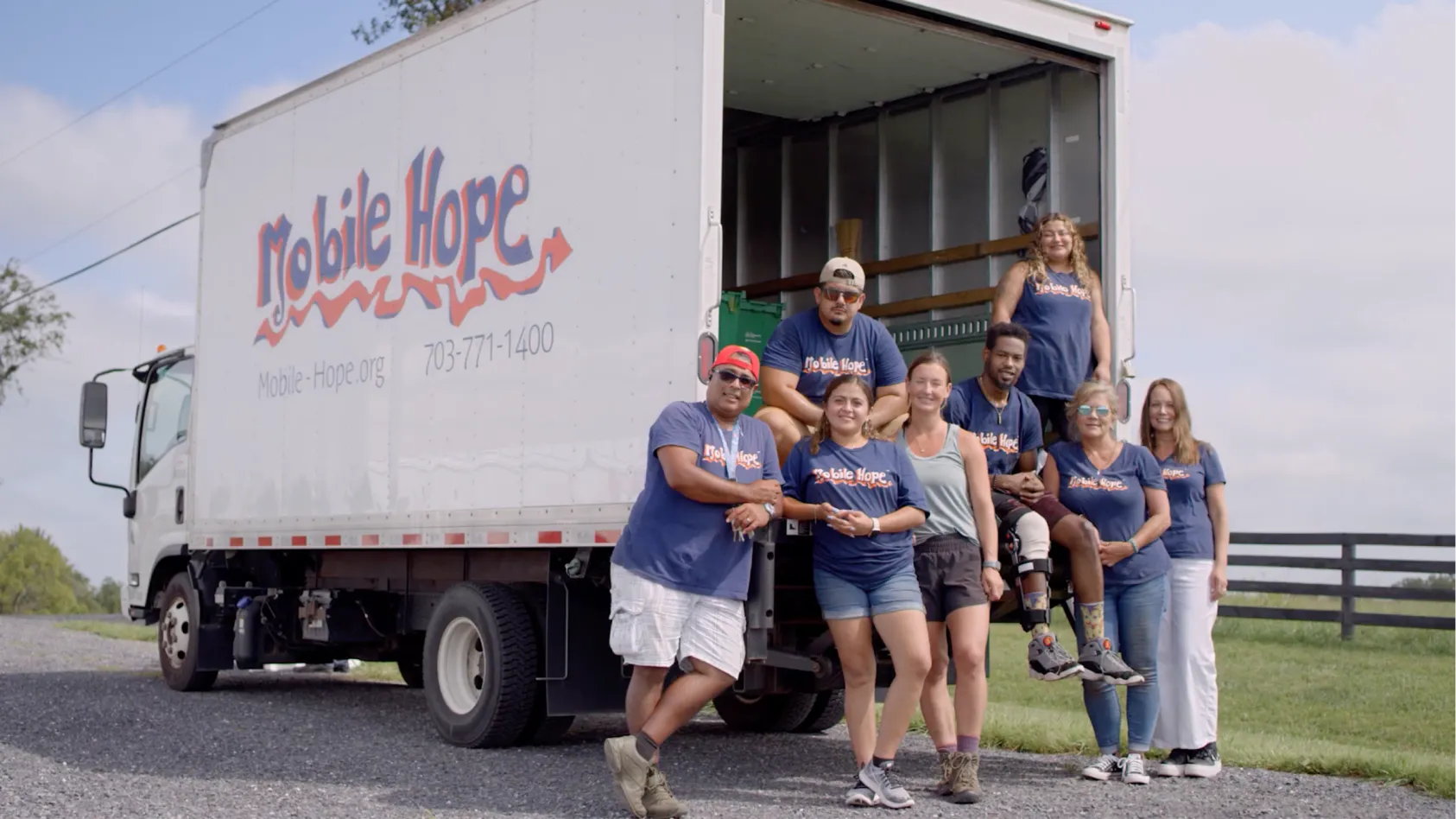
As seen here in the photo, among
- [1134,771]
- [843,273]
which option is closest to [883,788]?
[1134,771]

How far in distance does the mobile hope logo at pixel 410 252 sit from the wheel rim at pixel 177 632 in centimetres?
233

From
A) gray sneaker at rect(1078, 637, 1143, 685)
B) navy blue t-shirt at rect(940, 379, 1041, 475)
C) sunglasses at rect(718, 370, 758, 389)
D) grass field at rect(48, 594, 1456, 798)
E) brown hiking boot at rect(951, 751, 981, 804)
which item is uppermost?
sunglasses at rect(718, 370, 758, 389)

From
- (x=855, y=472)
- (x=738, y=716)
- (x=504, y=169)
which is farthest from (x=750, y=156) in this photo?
(x=855, y=472)

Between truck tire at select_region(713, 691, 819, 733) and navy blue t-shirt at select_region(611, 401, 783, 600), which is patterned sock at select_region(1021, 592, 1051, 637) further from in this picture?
truck tire at select_region(713, 691, 819, 733)

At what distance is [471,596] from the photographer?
8.47 meters

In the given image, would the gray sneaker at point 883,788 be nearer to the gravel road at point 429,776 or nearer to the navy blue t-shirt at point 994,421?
the gravel road at point 429,776

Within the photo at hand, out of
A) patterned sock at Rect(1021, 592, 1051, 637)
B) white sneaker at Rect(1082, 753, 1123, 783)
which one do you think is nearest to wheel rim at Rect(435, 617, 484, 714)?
patterned sock at Rect(1021, 592, 1051, 637)

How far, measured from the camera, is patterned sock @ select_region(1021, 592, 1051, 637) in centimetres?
693

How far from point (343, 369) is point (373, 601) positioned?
1.69 metres

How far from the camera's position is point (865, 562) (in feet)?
21.5

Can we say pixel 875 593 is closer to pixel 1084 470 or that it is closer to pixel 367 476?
pixel 1084 470

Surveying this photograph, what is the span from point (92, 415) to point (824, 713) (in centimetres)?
600

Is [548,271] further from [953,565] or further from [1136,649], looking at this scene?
[1136,649]

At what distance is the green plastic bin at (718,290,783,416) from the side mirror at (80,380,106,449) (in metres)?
5.27
